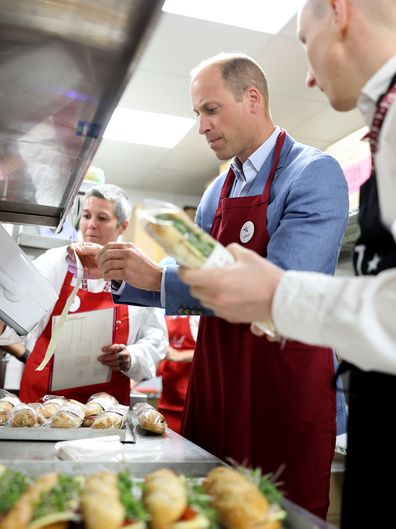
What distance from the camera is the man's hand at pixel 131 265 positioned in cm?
158

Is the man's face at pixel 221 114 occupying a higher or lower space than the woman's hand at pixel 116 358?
higher

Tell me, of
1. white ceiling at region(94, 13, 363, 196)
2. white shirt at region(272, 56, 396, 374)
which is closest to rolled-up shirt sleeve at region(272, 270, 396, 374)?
white shirt at region(272, 56, 396, 374)

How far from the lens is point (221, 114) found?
1.83 metres

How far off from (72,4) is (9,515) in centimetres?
76

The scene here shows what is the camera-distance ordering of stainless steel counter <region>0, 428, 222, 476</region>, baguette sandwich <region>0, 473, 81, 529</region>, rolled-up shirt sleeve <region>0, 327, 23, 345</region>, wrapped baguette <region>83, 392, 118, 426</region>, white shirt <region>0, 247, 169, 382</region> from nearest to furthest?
baguette sandwich <region>0, 473, 81, 529</region> < stainless steel counter <region>0, 428, 222, 476</region> < wrapped baguette <region>83, 392, 118, 426</region> < rolled-up shirt sleeve <region>0, 327, 23, 345</region> < white shirt <region>0, 247, 169, 382</region>

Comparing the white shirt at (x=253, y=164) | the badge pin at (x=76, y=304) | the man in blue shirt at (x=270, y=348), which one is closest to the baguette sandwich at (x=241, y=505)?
the man in blue shirt at (x=270, y=348)

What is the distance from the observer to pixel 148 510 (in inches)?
34.1

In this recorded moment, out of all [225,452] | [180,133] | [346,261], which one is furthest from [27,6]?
[180,133]

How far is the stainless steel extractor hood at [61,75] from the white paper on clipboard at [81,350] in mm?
1069

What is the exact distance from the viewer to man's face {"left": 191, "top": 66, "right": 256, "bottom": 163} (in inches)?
71.9

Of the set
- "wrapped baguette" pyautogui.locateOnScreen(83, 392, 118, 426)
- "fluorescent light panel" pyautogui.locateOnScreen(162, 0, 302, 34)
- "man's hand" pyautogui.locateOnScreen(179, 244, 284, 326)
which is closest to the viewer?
"man's hand" pyautogui.locateOnScreen(179, 244, 284, 326)

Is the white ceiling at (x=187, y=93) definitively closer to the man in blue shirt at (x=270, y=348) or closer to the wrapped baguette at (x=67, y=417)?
the man in blue shirt at (x=270, y=348)

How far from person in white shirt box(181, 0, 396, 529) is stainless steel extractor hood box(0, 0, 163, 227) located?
1.24ft

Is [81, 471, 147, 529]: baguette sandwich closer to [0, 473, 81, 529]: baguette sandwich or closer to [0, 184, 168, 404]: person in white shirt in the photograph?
[0, 473, 81, 529]: baguette sandwich
